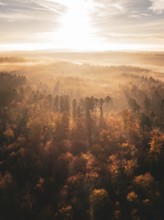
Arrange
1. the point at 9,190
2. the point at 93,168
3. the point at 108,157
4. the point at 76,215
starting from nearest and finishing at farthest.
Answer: the point at 76,215 → the point at 9,190 → the point at 93,168 → the point at 108,157

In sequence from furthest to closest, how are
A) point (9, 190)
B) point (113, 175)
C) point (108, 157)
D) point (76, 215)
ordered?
point (108, 157) < point (113, 175) < point (9, 190) < point (76, 215)

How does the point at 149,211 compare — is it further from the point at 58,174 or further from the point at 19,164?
the point at 19,164

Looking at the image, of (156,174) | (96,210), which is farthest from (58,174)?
(156,174)

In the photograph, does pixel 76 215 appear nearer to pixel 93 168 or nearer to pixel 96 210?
pixel 96 210

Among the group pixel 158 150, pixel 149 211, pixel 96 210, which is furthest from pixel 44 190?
pixel 158 150

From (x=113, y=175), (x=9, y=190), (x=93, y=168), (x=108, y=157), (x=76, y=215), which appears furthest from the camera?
(x=108, y=157)

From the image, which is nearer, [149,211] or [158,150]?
[149,211]

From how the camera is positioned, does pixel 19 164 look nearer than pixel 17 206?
No

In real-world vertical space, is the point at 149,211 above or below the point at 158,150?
below

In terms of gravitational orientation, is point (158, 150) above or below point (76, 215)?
above
